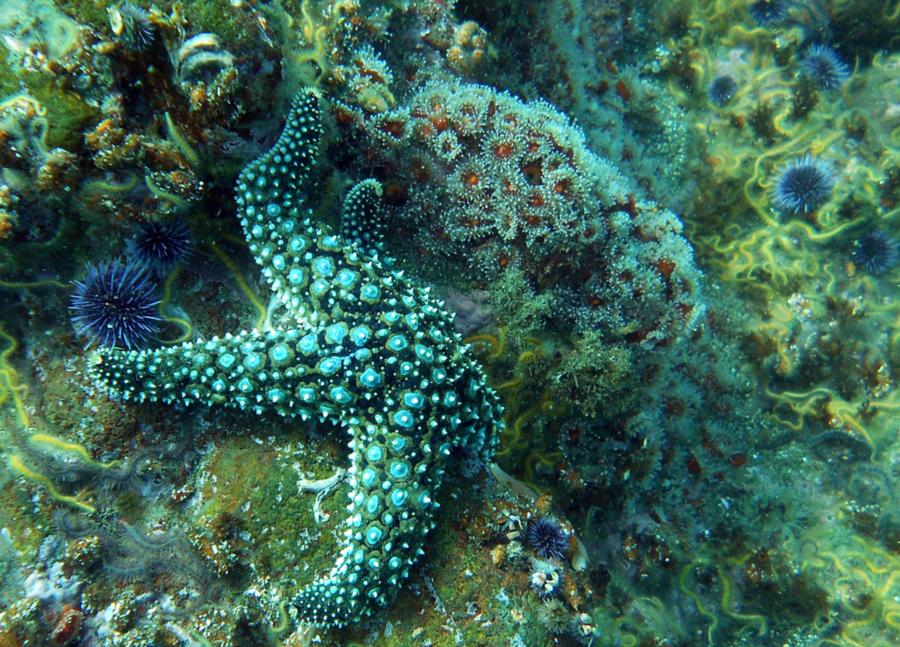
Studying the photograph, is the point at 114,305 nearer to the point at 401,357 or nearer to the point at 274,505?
the point at 274,505

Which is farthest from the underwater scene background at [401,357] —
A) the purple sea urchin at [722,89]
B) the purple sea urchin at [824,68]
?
the purple sea urchin at [722,89]

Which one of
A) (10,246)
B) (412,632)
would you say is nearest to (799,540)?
(412,632)

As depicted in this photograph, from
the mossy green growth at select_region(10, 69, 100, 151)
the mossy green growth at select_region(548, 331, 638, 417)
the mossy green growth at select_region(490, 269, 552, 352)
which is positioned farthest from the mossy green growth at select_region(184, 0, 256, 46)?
the mossy green growth at select_region(548, 331, 638, 417)

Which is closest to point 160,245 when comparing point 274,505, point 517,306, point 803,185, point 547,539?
point 274,505

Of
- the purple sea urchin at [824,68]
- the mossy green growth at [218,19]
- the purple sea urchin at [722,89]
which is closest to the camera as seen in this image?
the mossy green growth at [218,19]

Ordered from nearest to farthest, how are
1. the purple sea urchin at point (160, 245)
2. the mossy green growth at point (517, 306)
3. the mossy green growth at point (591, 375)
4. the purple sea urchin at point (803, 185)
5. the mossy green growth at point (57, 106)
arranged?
the mossy green growth at point (57, 106)
the purple sea urchin at point (160, 245)
the mossy green growth at point (517, 306)
the mossy green growth at point (591, 375)
the purple sea urchin at point (803, 185)

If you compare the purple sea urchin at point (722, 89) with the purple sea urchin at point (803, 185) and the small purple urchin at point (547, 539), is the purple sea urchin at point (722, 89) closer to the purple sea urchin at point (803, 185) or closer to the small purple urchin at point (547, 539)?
the purple sea urchin at point (803, 185)
